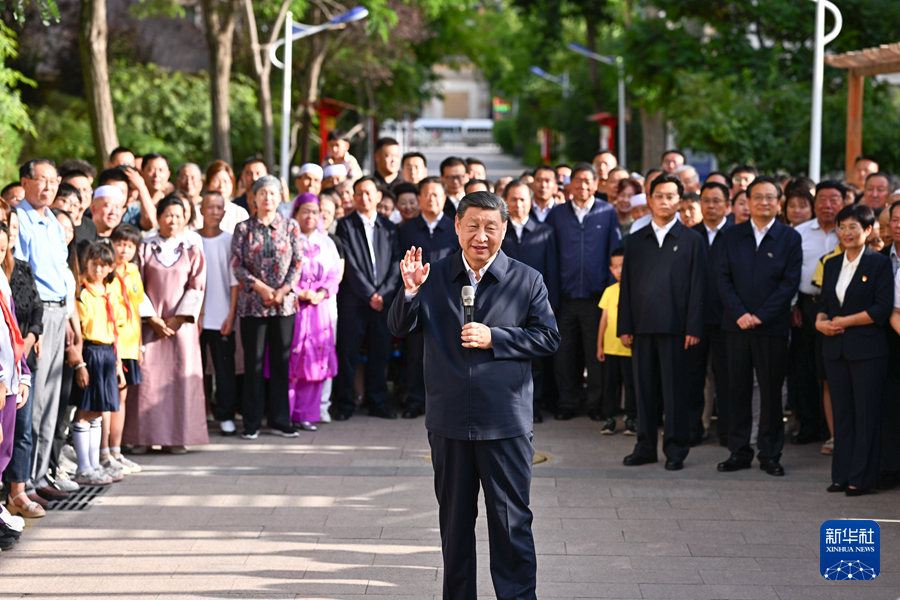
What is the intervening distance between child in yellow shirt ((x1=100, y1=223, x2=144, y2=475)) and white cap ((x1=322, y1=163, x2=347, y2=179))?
3643 millimetres

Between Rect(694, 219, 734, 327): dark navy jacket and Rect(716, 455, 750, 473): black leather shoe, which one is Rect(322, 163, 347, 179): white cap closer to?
Rect(694, 219, 734, 327): dark navy jacket

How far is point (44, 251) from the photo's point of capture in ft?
21.8

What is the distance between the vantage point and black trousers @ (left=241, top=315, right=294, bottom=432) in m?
8.66

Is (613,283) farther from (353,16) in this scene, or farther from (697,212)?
(353,16)

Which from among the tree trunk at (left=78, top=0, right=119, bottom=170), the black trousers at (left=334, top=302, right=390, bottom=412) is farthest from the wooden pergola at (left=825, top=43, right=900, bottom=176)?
the tree trunk at (left=78, top=0, right=119, bottom=170)

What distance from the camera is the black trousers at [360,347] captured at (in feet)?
31.4

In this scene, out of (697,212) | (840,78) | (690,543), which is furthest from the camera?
(840,78)

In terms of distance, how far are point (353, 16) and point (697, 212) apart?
1557 cm

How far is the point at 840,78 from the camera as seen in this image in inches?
831

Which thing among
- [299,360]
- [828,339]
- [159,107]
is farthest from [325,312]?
[159,107]

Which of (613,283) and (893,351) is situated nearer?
(893,351)

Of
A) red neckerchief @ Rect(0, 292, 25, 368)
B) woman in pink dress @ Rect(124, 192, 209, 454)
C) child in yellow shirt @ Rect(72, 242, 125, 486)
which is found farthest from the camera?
woman in pink dress @ Rect(124, 192, 209, 454)

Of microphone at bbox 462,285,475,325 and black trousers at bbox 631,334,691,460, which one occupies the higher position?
microphone at bbox 462,285,475,325

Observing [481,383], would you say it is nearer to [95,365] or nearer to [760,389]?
[95,365]
